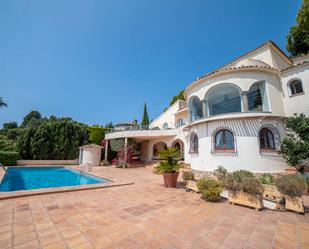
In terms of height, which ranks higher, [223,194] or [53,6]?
[53,6]

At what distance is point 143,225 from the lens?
3.66m

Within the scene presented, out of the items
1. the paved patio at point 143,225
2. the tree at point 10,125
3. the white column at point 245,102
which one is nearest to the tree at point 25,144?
the paved patio at point 143,225

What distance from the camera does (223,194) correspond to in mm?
6305

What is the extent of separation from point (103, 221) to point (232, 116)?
9.99 m

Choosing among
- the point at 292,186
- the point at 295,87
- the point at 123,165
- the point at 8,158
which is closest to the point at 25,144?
the point at 8,158

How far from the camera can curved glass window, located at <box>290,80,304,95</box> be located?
10.9 metres

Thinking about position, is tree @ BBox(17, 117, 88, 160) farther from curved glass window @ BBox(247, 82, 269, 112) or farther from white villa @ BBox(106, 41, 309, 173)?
curved glass window @ BBox(247, 82, 269, 112)

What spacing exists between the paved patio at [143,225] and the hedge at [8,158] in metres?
19.4

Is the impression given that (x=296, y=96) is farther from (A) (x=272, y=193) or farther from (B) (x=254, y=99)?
(A) (x=272, y=193)

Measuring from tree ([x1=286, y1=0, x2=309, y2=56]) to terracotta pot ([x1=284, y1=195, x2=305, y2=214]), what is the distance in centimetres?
2154

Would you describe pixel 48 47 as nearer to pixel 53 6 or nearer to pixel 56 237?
pixel 53 6

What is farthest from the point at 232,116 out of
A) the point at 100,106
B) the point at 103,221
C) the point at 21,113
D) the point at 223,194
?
the point at 21,113

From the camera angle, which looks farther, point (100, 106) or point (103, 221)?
point (100, 106)

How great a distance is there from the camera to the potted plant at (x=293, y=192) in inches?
182
